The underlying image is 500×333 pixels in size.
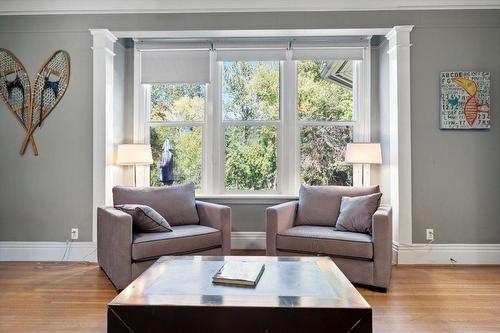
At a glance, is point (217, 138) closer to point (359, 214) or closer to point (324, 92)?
point (324, 92)

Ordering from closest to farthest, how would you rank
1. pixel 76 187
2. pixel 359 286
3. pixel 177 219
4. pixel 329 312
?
1. pixel 329 312
2. pixel 359 286
3. pixel 177 219
4. pixel 76 187

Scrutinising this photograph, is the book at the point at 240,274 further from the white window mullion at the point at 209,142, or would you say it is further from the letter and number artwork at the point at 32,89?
the letter and number artwork at the point at 32,89

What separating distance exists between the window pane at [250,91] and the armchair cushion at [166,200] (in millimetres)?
1196

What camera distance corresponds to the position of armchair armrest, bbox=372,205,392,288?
2.64m

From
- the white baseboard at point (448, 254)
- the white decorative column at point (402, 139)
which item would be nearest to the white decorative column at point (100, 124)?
the white decorative column at point (402, 139)

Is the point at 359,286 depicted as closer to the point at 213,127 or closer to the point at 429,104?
the point at 429,104

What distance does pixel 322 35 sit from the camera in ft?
12.2

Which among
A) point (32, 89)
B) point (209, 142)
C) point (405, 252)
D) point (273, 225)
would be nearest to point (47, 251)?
point (32, 89)

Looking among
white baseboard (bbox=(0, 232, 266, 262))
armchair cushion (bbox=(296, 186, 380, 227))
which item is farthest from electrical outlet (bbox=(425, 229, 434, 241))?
white baseboard (bbox=(0, 232, 266, 262))

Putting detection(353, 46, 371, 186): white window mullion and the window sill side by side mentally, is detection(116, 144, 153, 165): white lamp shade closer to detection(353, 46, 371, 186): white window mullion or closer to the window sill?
the window sill

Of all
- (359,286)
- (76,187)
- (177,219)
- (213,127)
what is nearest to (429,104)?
(359,286)

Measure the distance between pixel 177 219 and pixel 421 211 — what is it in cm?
241

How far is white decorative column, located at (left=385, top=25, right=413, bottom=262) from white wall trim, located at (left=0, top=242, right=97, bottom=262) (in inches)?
122

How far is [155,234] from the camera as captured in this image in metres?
2.80
